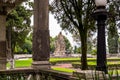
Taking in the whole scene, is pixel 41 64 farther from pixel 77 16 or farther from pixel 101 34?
pixel 77 16

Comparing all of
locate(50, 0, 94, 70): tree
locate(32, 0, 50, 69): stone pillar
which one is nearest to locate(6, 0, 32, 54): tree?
locate(50, 0, 94, 70): tree

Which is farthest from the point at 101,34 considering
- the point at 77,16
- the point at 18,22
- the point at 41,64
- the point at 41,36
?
the point at 18,22

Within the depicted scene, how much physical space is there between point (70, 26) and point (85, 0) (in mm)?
2973

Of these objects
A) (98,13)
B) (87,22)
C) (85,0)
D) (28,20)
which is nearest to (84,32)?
(87,22)

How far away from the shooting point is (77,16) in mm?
24250

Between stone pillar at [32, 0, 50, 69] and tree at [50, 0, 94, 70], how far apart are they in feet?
38.2

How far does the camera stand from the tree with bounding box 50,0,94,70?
23.4 meters

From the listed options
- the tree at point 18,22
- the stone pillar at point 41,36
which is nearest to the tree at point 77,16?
the tree at point 18,22

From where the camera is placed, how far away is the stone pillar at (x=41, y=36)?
10891mm

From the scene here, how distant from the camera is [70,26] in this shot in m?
27.0

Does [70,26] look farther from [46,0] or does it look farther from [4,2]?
[46,0]

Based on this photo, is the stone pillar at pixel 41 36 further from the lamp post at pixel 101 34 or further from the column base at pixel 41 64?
the lamp post at pixel 101 34

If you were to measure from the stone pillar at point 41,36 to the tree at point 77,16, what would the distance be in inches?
458

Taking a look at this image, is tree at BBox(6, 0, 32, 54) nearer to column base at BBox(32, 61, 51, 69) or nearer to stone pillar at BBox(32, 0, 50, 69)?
stone pillar at BBox(32, 0, 50, 69)
